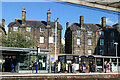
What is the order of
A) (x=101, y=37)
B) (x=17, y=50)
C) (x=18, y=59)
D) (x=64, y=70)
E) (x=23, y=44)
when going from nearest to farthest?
(x=17, y=50) < (x=18, y=59) < (x=64, y=70) < (x=23, y=44) < (x=101, y=37)

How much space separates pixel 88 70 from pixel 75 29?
2781 centimetres

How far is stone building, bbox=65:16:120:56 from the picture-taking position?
5650 centimetres

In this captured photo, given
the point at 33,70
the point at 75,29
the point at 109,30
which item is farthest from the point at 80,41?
the point at 33,70

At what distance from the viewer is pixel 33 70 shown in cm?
2741

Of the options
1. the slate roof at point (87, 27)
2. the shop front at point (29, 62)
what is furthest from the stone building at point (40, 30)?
the shop front at point (29, 62)

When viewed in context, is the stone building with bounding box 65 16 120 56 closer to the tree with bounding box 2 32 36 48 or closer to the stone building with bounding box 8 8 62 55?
the stone building with bounding box 8 8 62 55

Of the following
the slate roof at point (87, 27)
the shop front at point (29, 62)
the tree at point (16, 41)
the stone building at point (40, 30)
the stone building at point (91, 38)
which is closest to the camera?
the shop front at point (29, 62)

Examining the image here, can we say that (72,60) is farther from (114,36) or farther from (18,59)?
(114,36)

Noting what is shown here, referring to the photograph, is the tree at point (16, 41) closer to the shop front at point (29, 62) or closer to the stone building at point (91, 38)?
the stone building at point (91, 38)

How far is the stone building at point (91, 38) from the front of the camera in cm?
5650

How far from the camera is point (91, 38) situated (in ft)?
190

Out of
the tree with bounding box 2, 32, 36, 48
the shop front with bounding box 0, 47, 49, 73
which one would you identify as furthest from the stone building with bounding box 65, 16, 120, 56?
the shop front with bounding box 0, 47, 49, 73

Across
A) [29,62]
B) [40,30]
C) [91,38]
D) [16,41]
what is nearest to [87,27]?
[91,38]

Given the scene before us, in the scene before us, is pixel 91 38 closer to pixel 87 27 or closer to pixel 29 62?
pixel 87 27
